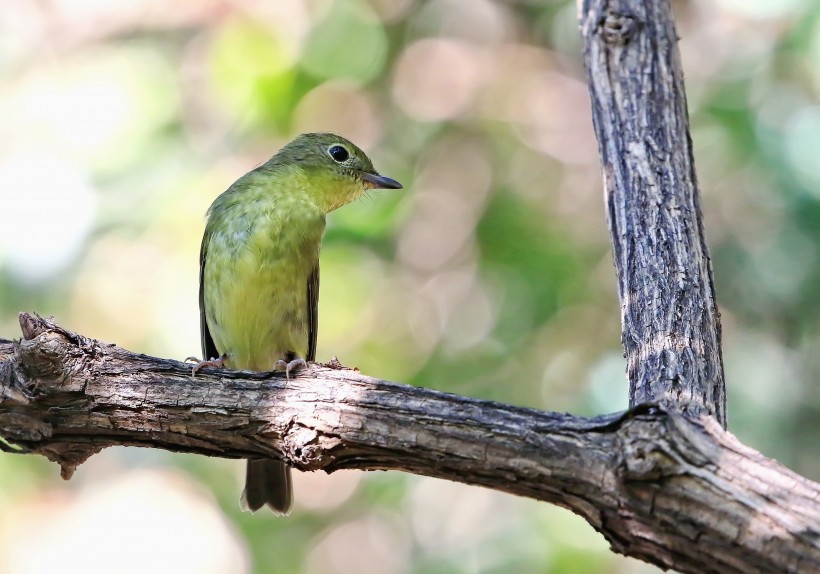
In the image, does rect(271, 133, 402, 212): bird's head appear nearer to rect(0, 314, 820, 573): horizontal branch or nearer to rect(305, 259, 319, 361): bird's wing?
rect(305, 259, 319, 361): bird's wing

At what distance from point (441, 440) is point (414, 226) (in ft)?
13.1

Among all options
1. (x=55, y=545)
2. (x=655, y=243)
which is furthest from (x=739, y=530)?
(x=55, y=545)

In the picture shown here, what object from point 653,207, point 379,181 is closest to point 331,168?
point 379,181

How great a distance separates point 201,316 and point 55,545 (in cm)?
227

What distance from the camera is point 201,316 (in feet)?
16.7

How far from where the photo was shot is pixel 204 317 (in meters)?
5.06

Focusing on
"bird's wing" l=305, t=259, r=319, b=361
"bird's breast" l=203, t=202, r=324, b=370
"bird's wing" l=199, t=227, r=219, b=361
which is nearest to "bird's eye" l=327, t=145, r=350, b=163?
"bird's breast" l=203, t=202, r=324, b=370

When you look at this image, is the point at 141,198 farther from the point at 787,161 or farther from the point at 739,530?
the point at 739,530

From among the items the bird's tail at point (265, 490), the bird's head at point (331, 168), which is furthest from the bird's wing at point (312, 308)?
the bird's tail at point (265, 490)

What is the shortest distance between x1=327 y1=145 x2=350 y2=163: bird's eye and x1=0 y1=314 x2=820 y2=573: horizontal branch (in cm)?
222

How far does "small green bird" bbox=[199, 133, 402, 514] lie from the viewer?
4.75m

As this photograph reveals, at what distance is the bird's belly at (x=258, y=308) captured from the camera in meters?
4.73

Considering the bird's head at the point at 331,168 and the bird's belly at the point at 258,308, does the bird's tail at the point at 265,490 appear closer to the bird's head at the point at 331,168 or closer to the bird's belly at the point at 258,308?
the bird's belly at the point at 258,308

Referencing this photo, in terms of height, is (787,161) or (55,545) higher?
(787,161)
